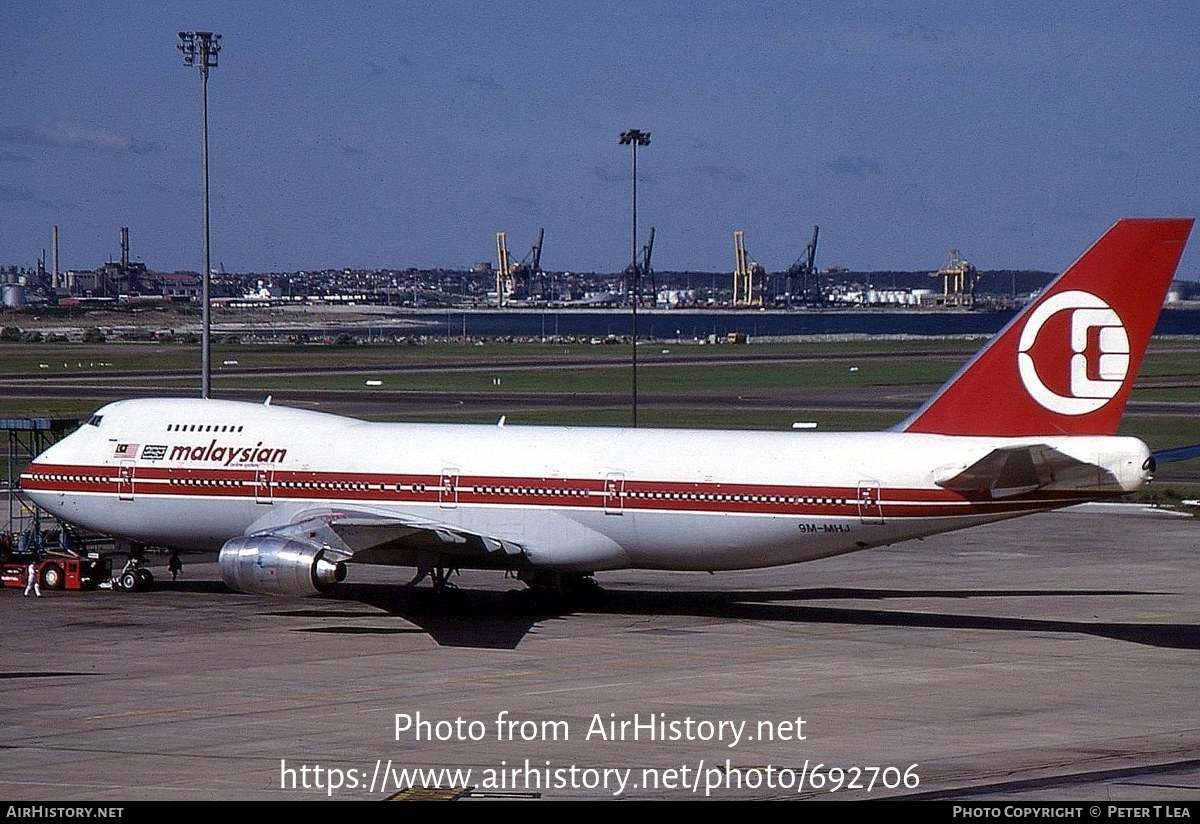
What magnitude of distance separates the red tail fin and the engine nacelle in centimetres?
1336

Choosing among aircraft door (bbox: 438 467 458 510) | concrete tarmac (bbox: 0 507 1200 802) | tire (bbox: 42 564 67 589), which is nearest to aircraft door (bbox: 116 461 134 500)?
concrete tarmac (bbox: 0 507 1200 802)

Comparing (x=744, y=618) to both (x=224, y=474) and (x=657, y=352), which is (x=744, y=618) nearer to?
(x=224, y=474)

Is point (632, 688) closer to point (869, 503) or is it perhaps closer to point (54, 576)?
point (869, 503)

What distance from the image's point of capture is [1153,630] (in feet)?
131

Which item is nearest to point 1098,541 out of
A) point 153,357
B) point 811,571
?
point 811,571

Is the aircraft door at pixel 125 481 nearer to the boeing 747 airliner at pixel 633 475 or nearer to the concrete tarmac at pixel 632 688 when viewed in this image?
the boeing 747 airliner at pixel 633 475

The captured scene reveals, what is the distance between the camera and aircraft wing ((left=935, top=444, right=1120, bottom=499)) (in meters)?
36.0

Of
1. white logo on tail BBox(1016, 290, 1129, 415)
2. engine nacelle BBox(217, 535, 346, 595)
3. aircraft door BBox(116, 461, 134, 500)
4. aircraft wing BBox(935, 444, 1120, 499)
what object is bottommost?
engine nacelle BBox(217, 535, 346, 595)

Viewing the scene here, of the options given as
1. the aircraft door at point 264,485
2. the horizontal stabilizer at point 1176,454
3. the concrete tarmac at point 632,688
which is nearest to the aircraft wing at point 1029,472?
the concrete tarmac at point 632,688

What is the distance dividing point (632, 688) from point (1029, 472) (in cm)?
943

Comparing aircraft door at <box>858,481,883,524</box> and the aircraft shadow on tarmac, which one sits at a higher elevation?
aircraft door at <box>858,481,883,524</box>

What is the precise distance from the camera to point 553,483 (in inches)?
1631

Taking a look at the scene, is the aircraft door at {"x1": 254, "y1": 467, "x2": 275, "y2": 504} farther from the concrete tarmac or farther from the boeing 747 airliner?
the concrete tarmac

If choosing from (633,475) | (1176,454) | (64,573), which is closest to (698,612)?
(633,475)
